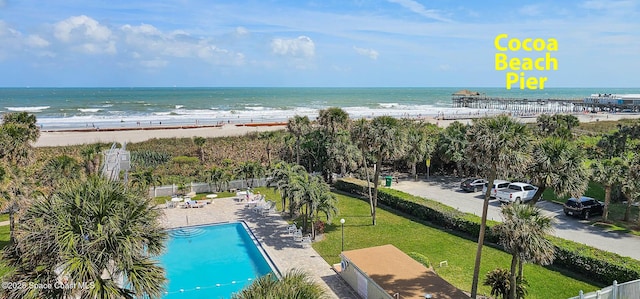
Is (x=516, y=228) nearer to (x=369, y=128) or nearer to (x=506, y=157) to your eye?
(x=506, y=157)

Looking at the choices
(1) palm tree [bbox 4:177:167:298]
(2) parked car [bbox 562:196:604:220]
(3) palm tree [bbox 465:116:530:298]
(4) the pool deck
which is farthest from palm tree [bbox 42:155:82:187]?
(2) parked car [bbox 562:196:604:220]

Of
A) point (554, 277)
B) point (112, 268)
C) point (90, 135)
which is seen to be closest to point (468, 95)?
point (90, 135)

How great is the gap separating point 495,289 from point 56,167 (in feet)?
72.5

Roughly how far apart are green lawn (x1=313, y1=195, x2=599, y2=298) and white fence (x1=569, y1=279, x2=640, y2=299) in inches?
143

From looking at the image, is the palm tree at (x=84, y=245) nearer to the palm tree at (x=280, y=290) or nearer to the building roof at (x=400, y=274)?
the palm tree at (x=280, y=290)

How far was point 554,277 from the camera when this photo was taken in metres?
14.4

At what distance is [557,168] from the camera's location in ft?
52.0

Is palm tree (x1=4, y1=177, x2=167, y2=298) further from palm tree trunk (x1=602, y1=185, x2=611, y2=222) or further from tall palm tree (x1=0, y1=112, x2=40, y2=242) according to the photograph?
palm tree trunk (x1=602, y1=185, x2=611, y2=222)

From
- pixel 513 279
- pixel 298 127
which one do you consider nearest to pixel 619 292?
pixel 513 279

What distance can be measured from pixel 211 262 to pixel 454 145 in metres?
19.9

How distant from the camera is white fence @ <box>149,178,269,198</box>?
27562 millimetres

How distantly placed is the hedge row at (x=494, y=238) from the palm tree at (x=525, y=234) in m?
3.23

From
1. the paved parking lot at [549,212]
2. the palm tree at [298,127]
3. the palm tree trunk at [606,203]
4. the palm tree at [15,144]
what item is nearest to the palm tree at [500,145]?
the paved parking lot at [549,212]

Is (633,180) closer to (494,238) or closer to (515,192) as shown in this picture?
(515,192)
